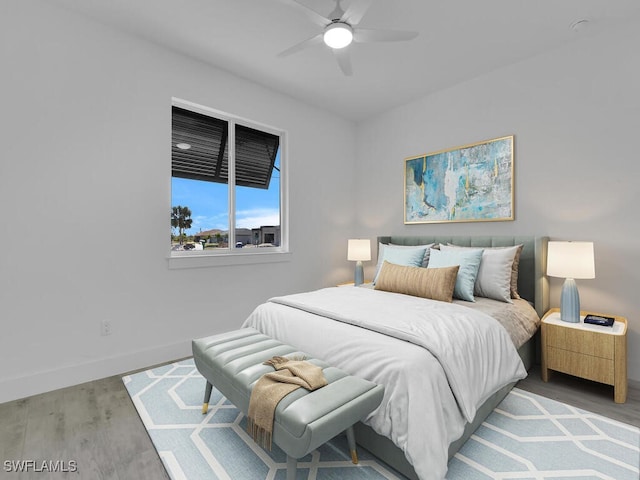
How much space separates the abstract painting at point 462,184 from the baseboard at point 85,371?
9.74ft

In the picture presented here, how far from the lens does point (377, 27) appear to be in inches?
101

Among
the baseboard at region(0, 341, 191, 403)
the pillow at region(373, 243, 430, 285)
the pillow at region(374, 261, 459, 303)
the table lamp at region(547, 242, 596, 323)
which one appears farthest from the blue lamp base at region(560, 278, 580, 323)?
the baseboard at region(0, 341, 191, 403)

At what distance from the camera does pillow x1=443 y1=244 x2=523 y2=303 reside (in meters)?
2.70

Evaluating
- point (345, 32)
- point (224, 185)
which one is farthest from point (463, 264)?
point (224, 185)

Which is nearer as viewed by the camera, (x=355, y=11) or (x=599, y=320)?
(x=355, y=11)

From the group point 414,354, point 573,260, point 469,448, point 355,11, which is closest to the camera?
point 414,354

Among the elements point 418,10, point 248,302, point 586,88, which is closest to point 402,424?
point 248,302

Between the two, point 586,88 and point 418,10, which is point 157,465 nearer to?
point 418,10

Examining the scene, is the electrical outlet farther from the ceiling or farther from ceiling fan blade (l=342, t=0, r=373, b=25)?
ceiling fan blade (l=342, t=0, r=373, b=25)

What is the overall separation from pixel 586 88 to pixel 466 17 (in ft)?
3.96

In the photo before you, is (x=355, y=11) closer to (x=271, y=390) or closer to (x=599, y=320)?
(x=271, y=390)

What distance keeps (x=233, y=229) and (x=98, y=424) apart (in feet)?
6.62

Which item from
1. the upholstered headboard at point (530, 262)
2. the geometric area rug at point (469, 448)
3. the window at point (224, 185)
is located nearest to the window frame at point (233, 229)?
the window at point (224, 185)

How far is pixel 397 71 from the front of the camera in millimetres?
3219
